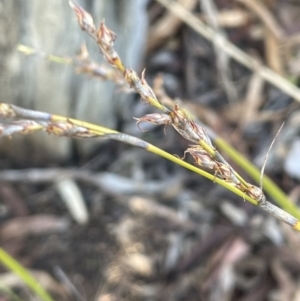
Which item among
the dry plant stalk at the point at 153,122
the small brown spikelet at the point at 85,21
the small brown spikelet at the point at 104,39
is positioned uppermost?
the small brown spikelet at the point at 85,21

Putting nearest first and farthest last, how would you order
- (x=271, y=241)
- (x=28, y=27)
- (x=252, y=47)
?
(x=28, y=27), (x=271, y=241), (x=252, y=47)

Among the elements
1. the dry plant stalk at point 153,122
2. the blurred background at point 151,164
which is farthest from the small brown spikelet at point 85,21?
the blurred background at point 151,164

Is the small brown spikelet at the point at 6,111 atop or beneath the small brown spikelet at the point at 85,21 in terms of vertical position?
beneath

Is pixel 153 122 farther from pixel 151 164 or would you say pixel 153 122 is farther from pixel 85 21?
pixel 151 164

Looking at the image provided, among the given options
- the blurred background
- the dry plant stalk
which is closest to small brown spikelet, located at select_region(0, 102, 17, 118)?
the dry plant stalk

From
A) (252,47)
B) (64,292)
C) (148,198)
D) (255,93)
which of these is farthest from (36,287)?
(252,47)

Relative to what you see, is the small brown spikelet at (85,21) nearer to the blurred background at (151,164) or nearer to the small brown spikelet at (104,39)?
the small brown spikelet at (104,39)

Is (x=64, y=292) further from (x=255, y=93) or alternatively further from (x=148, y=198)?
(x=255, y=93)
